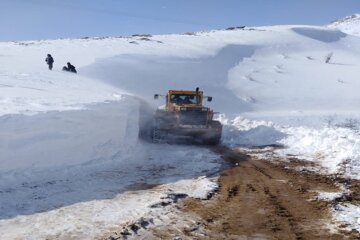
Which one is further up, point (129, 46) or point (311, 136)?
point (129, 46)

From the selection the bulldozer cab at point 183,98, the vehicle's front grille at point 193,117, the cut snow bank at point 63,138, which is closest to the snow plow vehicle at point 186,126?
the vehicle's front grille at point 193,117

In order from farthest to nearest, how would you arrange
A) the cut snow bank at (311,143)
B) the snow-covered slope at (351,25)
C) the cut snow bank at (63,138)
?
1. the snow-covered slope at (351,25)
2. the cut snow bank at (311,143)
3. the cut snow bank at (63,138)

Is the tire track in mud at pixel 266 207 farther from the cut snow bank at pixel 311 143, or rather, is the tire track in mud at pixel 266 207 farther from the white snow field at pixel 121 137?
the cut snow bank at pixel 311 143

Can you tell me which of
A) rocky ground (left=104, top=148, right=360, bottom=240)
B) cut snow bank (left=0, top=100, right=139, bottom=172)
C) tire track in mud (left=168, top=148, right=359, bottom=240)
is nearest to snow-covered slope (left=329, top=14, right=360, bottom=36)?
cut snow bank (left=0, top=100, right=139, bottom=172)

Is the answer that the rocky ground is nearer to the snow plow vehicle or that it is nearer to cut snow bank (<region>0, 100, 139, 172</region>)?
cut snow bank (<region>0, 100, 139, 172</region>)

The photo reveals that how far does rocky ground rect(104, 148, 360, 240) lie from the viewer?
6.57m

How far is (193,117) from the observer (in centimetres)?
1691

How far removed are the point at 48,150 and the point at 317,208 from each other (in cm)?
608

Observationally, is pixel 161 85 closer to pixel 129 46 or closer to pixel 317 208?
pixel 129 46

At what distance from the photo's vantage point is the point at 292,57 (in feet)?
154

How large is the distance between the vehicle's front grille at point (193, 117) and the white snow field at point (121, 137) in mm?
1401

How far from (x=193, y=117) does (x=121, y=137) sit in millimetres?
3953

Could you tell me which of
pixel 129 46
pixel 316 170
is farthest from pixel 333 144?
pixel 129 46

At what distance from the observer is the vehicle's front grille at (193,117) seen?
1681cm
